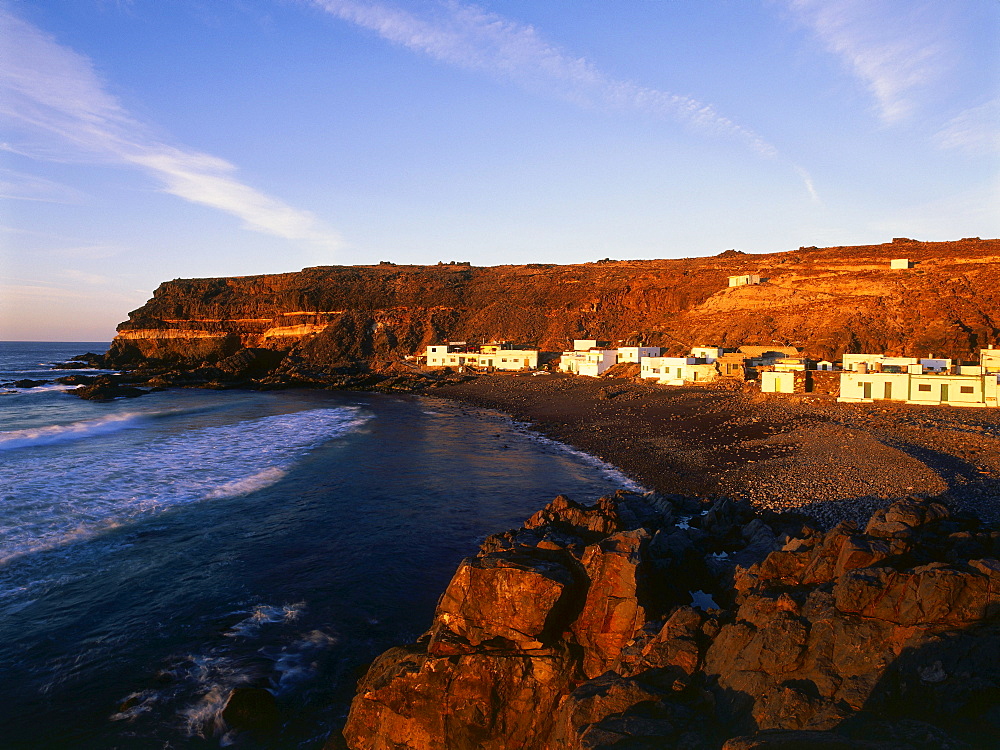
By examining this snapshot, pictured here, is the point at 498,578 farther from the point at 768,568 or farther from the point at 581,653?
the point at 768,568

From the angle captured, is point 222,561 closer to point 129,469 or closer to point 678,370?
point 129,469

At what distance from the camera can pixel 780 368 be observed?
137 feet

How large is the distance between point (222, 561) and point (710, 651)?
1346 cm

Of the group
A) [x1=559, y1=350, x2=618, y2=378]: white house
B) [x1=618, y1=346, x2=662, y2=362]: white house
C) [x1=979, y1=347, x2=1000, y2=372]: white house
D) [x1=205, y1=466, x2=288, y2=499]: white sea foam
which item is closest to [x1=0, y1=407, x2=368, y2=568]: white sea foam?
[x1=205, y1=466, x2=288, y2=499]: white sea foam

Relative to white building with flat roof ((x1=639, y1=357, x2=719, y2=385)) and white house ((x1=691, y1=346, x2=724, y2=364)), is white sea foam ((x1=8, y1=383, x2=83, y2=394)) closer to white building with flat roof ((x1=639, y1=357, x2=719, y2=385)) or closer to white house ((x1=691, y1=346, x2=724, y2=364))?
white building with flat roof ((x1=639, y1=357, x2=719, y2=385))

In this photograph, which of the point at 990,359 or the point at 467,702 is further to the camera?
the point at 990,359

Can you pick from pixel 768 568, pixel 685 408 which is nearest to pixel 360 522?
pixel 768 568

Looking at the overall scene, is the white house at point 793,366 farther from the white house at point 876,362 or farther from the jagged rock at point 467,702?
the jagged rock at point 467,702

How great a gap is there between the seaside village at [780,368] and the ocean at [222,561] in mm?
19637

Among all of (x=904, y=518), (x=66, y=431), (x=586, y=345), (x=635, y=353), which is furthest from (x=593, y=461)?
(x=586, y=345)

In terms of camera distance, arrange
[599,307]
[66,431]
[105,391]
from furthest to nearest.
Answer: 1. [599,307]
2. [105,391]
3. [66,431]

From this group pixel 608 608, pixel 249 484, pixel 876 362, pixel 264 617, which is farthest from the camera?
Result: pixel 876 362

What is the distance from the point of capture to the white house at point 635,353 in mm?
59312

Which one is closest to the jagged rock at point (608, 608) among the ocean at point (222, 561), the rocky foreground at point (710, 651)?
the rocky foreground at point (710, 651)
